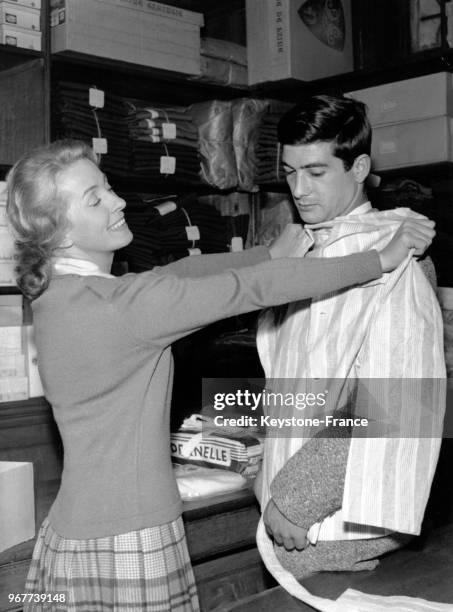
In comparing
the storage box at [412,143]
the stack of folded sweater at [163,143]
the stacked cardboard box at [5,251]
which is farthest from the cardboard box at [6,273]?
the storage box at [412,143]

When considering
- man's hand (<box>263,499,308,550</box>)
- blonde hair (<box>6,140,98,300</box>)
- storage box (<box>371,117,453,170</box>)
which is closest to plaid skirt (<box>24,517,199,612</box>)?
man's hand (<box>263,499,308,550</box>)

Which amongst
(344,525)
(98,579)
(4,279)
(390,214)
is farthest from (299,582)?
(4,279)

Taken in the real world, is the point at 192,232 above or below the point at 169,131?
below

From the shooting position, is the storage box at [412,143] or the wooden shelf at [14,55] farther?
the storage box at [412,143]

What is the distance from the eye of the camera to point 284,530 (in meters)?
1.80

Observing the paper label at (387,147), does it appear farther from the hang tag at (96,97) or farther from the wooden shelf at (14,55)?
the wooden shelf at (14,55)

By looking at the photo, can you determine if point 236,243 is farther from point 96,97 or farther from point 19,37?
point 19,37

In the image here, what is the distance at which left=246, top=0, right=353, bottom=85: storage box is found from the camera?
3531 mm

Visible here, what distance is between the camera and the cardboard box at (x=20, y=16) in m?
2.92

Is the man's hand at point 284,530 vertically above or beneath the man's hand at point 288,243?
beneath

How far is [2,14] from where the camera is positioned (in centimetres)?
292

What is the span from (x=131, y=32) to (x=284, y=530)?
217 centimetres

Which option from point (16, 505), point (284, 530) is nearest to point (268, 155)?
point (16, 505)

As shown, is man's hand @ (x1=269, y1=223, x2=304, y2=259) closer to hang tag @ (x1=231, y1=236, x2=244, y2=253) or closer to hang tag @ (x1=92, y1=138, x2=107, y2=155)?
hang tag @ (x1=92, y1=138, x2=107, y2=155)
